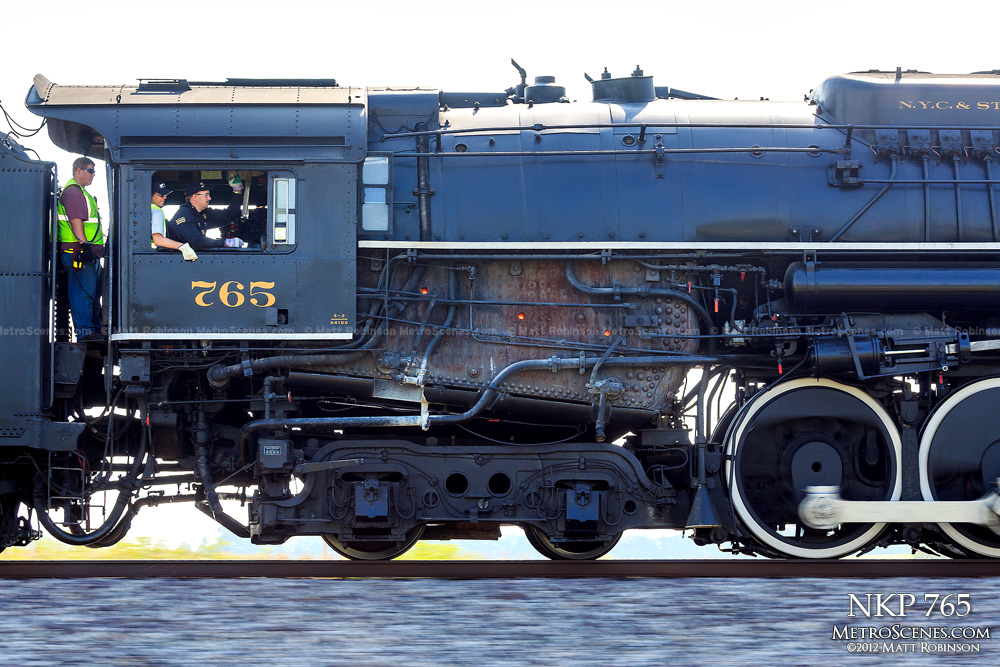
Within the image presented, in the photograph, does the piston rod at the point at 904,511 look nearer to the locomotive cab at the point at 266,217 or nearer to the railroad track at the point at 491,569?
the railroad track at the point at 491,569

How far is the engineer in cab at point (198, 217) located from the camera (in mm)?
7410

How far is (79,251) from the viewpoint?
7.51 metres

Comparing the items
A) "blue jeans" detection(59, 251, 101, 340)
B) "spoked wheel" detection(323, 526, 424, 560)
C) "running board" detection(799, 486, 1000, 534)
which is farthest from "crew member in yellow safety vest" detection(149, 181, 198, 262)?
"running board" detection(799, 486, 1000, 534)

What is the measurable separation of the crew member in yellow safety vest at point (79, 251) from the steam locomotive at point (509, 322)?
119 millimetres

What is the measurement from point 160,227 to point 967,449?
7.16 m

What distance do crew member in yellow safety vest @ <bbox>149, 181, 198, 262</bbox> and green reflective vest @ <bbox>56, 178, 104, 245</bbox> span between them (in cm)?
65

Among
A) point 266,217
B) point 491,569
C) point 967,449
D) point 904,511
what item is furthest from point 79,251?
point 967,449

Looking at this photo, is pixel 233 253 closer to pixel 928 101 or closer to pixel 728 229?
pixel 728 229

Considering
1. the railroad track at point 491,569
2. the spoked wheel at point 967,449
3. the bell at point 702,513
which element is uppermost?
the spoked wheel at point 967,449

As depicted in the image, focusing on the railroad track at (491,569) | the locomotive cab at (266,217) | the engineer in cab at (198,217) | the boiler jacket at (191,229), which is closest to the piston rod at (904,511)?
the railroad track at (491,569)

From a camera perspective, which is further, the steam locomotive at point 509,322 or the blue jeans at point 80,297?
the blue jeans at point 80,297

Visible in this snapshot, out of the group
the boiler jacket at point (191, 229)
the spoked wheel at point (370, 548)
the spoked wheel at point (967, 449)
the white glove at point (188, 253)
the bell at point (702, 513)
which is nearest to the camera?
the white glove at point (188, 253)

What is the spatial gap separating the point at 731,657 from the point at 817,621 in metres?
0.83

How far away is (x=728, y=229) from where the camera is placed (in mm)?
7645
